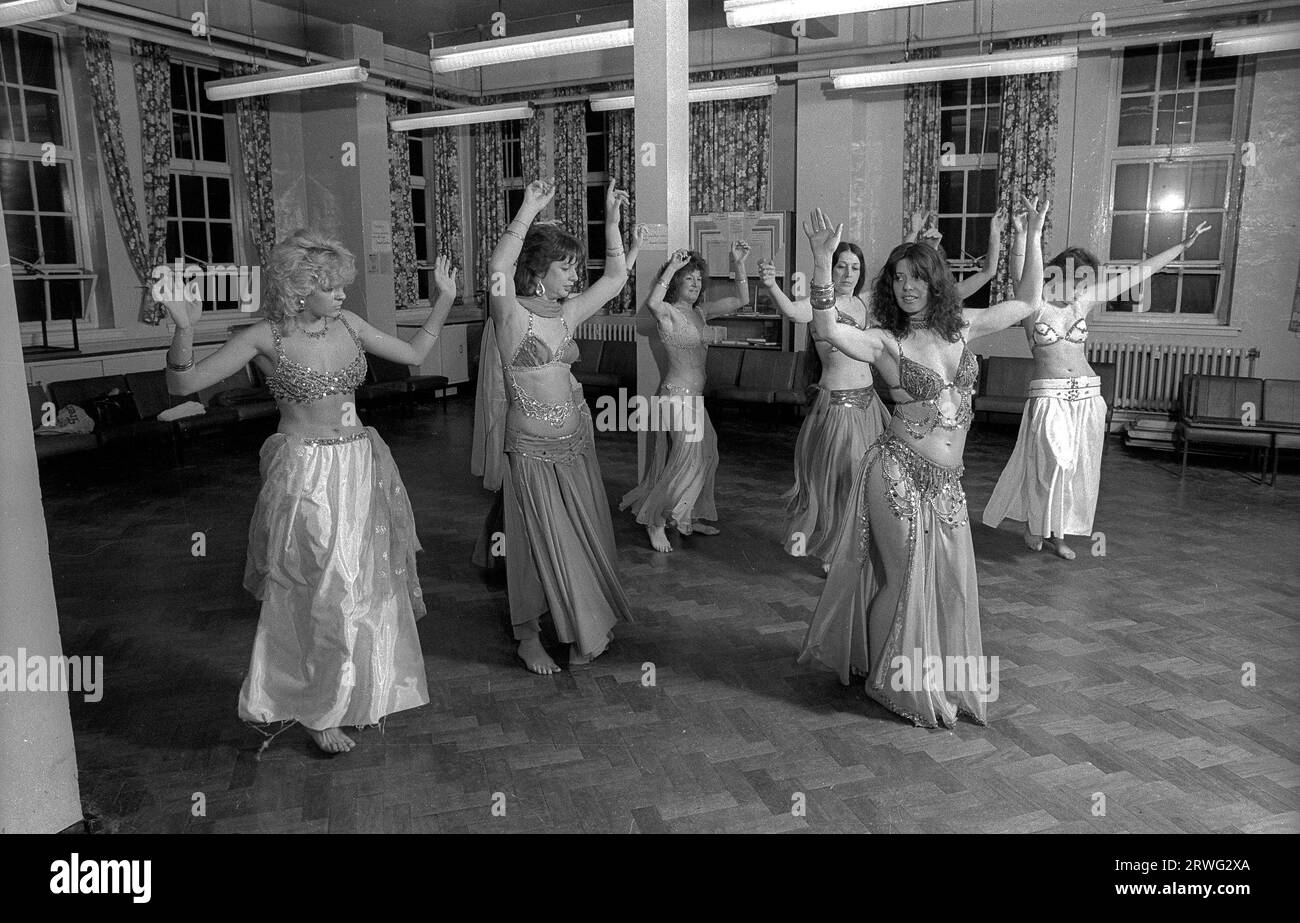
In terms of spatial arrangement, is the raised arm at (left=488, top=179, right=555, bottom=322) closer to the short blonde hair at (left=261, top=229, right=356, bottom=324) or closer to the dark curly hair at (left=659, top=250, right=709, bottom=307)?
the short blonde hair at (left=261, top=229, right=356, bottom=324)

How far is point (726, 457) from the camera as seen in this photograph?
800 cm

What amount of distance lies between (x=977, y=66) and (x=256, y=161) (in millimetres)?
6859

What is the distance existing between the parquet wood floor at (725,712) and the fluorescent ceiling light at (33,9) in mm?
2824

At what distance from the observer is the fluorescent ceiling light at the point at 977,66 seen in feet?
23.2

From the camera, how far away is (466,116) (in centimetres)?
954

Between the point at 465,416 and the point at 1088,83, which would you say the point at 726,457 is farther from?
the point at 1088,83

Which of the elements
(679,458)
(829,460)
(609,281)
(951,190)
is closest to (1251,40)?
(951,190)

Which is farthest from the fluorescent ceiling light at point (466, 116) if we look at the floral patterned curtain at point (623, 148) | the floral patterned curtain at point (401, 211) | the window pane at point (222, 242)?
the window pane at point (222, 242)

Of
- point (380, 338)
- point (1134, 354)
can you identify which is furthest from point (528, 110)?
point (380, 338)

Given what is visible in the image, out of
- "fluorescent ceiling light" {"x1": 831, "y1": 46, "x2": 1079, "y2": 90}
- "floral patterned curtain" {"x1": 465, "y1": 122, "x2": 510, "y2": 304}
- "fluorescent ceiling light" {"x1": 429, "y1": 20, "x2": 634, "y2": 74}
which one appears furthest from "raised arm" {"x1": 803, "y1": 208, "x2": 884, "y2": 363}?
"floral patterned curtain" {"x1": 465, "y1": 122, "x2": 510, "y2": 304}

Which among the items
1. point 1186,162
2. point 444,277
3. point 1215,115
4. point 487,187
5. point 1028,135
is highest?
point 1215,115

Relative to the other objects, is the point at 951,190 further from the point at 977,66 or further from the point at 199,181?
the point at 199,181

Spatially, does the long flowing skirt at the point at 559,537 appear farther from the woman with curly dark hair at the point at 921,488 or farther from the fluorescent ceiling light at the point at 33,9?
the fluorescent ceiling light at the point at 33,9

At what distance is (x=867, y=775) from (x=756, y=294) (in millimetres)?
7839
